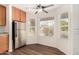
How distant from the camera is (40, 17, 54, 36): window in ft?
6.73

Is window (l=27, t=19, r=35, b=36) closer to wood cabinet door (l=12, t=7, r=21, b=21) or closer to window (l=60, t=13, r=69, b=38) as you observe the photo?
wood cabinet door (l=12, t=7, r=21, b=21)

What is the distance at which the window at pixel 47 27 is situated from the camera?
2052mm

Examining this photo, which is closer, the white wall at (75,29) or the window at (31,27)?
the white wall at (75,29)

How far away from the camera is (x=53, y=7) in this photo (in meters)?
2.01

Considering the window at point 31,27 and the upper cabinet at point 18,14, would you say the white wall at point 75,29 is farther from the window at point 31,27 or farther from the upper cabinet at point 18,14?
the upper cabinet at point 18,14

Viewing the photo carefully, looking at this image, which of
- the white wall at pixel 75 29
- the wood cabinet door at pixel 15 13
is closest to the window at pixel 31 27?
the wood cabinet door at pixel 15 13

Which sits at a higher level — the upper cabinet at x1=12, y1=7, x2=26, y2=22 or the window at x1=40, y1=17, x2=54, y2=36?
the upper cabinet at x1=12, y1=7, x2=26, y2=22

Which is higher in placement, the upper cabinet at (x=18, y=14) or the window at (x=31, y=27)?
the upper cabinet at (x=18, y=14)

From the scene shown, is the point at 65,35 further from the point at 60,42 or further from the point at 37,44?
the point at 37,44

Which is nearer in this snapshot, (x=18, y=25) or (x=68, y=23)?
(x=68, y=23)

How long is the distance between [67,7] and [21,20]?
3.10 ft

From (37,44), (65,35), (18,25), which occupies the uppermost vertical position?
(18,25)

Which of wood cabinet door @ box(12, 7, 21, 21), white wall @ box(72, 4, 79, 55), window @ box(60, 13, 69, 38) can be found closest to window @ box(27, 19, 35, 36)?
wood cabinet door @ box(12, 7, 21, 21)
